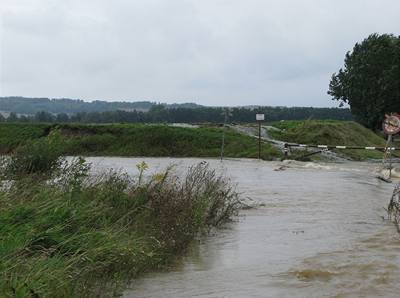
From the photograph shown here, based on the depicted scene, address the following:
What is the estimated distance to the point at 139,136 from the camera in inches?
1956

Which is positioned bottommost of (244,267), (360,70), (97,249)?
(244,267)

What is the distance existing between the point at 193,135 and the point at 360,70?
21.3m

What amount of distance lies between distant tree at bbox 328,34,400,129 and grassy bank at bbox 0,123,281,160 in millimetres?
17108

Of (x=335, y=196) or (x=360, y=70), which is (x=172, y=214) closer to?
(x=335, y=196)

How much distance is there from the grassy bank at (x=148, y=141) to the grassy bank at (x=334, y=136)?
4.29 metres

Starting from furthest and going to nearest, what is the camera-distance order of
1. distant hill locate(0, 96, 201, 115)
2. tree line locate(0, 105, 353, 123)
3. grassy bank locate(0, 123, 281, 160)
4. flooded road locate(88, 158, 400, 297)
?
distant hill locate(0, 96, 201, 115), tree line locate(0, 105, 353, 123), grassy bank locate(0, 123, 281, 160), flooded road locate(88, 158, 400, 297)

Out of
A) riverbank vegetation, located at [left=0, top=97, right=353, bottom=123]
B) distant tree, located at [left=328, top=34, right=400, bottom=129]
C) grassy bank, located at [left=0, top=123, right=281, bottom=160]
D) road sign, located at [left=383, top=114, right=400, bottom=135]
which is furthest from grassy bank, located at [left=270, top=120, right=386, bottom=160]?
riverbank vegetation, located at [left=0, top=97, right=353, bottom=123]

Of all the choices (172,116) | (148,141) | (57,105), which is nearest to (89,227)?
(148,141)

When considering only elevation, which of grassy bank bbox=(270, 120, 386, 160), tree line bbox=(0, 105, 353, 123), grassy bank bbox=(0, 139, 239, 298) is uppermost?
tree line bbox=(0, 105, 353, 123)

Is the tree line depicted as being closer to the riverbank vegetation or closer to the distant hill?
the riverbank vegetation

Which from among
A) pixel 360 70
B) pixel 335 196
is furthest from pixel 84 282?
pixel 360 70

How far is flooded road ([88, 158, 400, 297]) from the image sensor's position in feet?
25.8

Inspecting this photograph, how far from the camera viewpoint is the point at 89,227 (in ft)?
26.7

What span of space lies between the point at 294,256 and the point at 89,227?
3.52 meters
